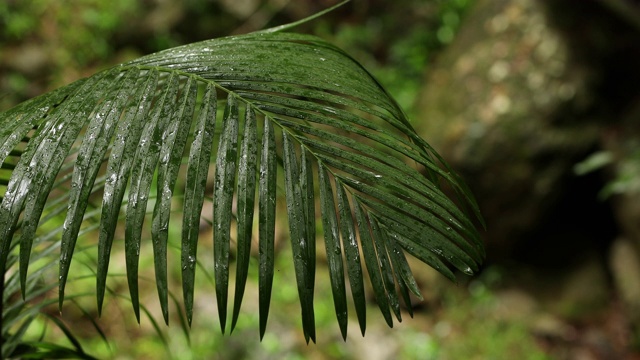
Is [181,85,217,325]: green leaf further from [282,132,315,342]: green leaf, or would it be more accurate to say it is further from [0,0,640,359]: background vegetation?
[0,0,640,359]: background vegetation

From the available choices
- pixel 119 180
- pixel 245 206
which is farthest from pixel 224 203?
pixel 119 180

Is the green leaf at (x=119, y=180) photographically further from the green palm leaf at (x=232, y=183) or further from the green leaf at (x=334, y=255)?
the green leaf at (x=334, y=255)

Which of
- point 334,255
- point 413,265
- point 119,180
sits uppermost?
point 413,265

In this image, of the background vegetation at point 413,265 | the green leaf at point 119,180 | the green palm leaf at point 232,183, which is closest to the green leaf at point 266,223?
the green palm leaf at point 232,183

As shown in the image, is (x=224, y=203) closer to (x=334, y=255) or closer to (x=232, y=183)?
(x=232, y=183)

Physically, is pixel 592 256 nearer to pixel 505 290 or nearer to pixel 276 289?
pixel 505 290
